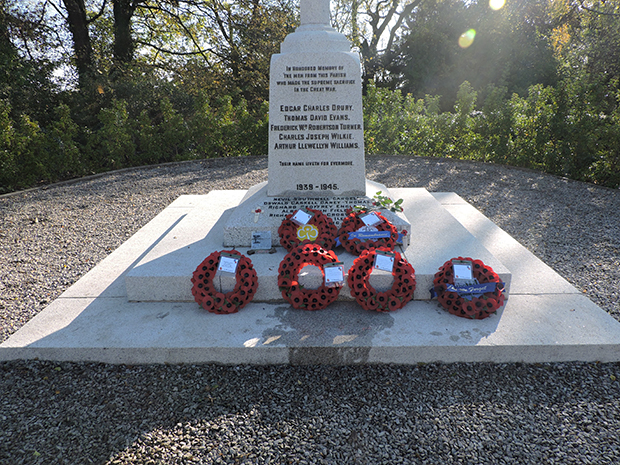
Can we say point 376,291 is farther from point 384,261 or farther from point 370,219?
point 370,219

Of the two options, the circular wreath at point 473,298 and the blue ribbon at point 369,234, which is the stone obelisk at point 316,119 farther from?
the circular wreath at point 473,298

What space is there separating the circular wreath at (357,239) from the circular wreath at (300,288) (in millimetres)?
551

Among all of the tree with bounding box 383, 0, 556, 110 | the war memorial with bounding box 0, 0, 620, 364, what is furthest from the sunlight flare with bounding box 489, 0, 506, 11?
the war memorial with bounding box 0, 0, 620, 364

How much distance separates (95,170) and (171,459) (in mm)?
8588

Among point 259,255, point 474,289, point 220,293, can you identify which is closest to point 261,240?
point 259,255

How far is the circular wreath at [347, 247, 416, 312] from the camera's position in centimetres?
292

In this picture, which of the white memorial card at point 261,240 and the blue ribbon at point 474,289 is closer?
the blue ribbon at point 474,289

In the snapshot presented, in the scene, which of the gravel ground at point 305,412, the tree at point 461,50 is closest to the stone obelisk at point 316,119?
the gravel ground at point 305,412

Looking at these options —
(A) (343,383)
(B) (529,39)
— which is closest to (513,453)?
(A) (343,383)

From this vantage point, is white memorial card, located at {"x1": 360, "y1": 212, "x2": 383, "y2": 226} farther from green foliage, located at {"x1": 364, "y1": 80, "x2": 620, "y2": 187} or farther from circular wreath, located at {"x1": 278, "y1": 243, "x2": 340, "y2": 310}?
green foliage, located at {"x1": 364, "y1": 80, "x2": 620, "y2": 187}

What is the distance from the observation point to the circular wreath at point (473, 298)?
2.81m

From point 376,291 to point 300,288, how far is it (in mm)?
595

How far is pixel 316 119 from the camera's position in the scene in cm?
407

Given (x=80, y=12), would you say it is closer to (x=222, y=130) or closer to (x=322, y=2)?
(x=222, y=130)
